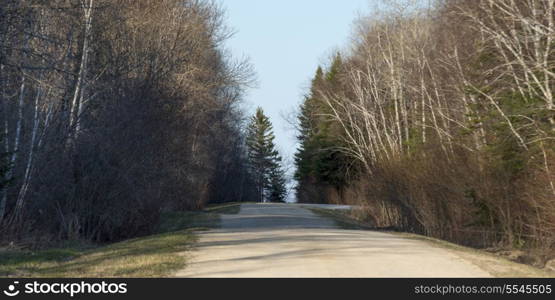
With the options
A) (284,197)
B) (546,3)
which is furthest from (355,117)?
(284,197)

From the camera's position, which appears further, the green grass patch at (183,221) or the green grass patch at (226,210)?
the green grass patch at (226,210)

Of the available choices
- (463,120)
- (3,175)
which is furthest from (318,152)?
(3,175)

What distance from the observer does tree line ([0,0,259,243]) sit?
2303 centimetres

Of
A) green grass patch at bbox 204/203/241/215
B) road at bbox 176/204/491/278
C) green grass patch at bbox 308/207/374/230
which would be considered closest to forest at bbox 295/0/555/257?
green grass patch at bbox 308/207/374/230

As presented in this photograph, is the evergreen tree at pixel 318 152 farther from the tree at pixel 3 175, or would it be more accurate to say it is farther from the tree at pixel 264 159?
the tree at pixel 3 175

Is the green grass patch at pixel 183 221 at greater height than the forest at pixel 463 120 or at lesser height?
lesser

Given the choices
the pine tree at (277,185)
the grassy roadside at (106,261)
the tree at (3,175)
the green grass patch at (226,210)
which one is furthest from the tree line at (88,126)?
the pine tree at (277,185)

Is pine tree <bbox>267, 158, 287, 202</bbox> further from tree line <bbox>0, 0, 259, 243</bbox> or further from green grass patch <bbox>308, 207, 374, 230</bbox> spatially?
tree line <bbox>0, 0, 259, 243</bbox>

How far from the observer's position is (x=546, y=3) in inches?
901

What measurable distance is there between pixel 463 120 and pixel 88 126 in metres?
13.1

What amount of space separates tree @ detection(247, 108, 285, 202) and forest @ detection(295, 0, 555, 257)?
62.8 m

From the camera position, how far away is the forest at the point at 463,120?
2225cm

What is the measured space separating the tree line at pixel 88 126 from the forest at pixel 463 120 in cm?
903

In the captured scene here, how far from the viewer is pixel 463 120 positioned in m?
30.8
